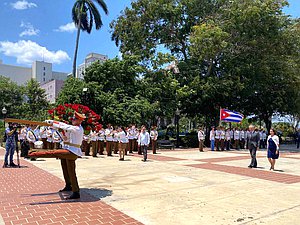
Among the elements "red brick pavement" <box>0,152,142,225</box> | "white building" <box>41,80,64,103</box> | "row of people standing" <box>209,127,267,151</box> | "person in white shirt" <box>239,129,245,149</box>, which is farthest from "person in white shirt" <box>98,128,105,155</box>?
"white building" <box>41,80,64,103</box>

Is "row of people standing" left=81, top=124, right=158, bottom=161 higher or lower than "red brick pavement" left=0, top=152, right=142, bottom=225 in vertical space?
higher

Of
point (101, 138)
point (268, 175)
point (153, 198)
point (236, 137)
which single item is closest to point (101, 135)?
point (101, 138)

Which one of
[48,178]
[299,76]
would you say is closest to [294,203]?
[48,178]

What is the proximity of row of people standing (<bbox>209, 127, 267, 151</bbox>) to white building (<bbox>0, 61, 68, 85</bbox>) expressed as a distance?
97831 millimetres

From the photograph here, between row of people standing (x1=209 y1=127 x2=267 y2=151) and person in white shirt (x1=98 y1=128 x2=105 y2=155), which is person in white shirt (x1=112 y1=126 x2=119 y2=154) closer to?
person in white shirt (x1=98 y1=128 x2=105 y2=155)

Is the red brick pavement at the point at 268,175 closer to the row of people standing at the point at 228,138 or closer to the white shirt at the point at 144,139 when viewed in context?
the white shirt at the point at 144,139

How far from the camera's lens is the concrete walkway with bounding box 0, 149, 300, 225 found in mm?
5609

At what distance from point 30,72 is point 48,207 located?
11993cm

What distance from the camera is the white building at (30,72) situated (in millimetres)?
109125

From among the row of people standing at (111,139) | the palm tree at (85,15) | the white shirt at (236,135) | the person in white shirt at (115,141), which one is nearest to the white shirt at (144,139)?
the row of people standing at (111,139)

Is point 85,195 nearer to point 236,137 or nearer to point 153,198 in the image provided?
point 153,198

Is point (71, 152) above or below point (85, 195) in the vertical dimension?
above

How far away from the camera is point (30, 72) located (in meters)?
117

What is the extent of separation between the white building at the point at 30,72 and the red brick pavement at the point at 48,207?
359 feet
